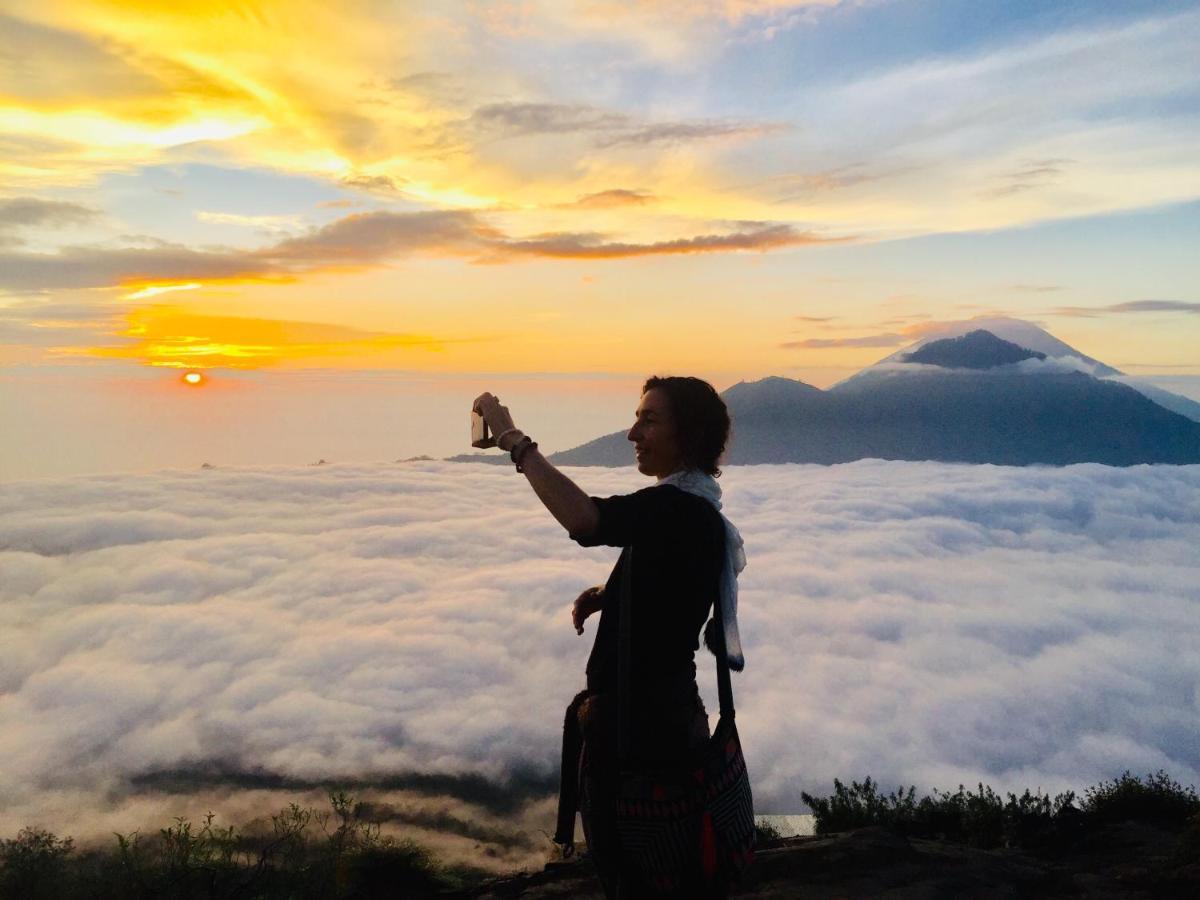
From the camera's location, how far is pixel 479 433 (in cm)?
266

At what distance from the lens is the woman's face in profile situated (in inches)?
108

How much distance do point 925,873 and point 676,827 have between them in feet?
18.6

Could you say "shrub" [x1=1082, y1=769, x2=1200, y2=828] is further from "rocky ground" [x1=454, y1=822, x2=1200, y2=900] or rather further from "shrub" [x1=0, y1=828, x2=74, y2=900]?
"shrub" [x1=0, y1=828, x2=74, y2=900]

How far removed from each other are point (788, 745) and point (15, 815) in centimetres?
6760

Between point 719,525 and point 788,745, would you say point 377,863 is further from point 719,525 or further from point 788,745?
point 788,745

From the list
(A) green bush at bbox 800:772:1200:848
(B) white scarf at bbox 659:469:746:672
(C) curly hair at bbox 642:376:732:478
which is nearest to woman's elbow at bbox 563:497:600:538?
(B) white scarf at bbox 659:469:746:672

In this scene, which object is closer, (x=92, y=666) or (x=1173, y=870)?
(x=1173, y=870)

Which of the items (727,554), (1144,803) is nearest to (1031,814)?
(1144,803)

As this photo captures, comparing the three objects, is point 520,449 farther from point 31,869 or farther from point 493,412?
point 31,869

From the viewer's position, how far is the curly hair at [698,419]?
2.74 m

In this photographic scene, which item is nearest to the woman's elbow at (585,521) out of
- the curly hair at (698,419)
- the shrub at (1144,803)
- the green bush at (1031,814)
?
the curly hair at (698,419)

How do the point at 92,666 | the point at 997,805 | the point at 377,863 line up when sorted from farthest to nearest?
the point at 92,666 → the point at 377,863 → the point at 997,805

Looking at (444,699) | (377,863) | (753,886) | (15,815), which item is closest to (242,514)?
(444,699)

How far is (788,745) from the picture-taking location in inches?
3238
